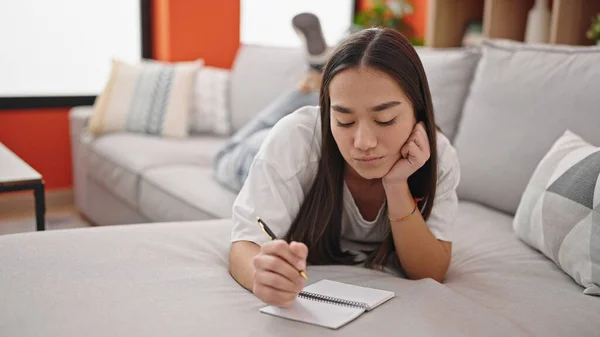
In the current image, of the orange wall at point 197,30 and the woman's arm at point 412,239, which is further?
the orange wall at point 197,30

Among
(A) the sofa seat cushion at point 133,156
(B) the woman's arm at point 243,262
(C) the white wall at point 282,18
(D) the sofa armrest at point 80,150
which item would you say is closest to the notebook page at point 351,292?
(B) the woman's arm at point 243,262

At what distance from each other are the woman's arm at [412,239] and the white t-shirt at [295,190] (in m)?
0.05

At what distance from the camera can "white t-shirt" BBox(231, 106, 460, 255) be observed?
4.53 feet

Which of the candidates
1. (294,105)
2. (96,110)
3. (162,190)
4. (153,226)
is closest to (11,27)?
(96,110)

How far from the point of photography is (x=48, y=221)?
352cm

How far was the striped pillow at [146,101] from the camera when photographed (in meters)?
3.34

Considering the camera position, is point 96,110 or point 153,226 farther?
point 96,110

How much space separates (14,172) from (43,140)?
163cm

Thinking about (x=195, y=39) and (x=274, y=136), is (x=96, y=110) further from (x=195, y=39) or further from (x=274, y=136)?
(x=274, y=136)

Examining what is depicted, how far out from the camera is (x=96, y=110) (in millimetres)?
3342

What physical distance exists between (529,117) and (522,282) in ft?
2.34

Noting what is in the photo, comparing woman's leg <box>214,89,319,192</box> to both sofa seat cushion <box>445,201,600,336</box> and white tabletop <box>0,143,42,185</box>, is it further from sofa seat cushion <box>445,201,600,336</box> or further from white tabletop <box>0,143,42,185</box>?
sofa seat cushion <box>445,201,600,336</box>

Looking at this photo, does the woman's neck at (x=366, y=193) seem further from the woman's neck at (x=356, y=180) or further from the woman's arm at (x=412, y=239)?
the woman's arm at (x=412, y=239)

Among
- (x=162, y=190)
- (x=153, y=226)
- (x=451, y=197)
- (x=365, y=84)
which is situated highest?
(x=365, y=84)
